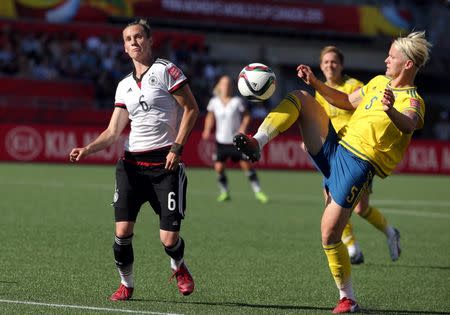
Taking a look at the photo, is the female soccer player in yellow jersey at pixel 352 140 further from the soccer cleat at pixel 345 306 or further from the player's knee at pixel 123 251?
the player's knee at pixel 123 251

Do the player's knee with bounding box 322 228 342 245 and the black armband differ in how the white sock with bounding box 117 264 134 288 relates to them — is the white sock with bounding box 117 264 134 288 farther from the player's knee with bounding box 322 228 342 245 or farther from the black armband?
the player's knee with bounding box 322 228 342 245

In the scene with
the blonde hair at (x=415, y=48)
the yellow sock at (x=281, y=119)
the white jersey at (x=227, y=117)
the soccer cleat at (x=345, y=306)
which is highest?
the blonde hair at (x=415, y=48)

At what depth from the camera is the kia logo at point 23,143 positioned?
94.4 feet

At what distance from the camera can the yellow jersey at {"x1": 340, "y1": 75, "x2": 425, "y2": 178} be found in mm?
7914

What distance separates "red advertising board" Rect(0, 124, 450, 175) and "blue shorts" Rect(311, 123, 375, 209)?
20.7 m

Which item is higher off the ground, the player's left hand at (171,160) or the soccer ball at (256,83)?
the soccer ball at (256,83)

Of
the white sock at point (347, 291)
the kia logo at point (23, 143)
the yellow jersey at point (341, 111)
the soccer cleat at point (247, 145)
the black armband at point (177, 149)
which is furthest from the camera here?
the kia logo at point (23, 143)

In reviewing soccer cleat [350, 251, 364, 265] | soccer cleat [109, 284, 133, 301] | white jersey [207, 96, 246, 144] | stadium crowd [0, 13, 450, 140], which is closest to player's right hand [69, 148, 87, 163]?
soccer cleat [109, 284, 133, 301]

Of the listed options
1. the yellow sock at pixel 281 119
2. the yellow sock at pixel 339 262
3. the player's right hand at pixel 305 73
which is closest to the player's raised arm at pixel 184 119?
the yellow sock at pixel 281 119

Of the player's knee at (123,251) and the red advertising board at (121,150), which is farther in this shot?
the red advertising board at (121,150)

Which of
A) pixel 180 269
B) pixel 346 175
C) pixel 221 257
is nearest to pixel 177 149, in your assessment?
pixel 180 269

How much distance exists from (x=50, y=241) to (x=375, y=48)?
35.5 m

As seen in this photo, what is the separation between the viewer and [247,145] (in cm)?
761

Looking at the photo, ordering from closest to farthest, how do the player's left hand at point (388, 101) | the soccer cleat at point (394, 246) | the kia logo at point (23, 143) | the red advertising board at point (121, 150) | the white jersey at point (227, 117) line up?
the player's left hand at point (388, 101) < the soccer cleat at point (394, 246) < the white jersey at point (227, 117) < the kia logo at point (23, 143) < the red advertising board at point (121, 150)
